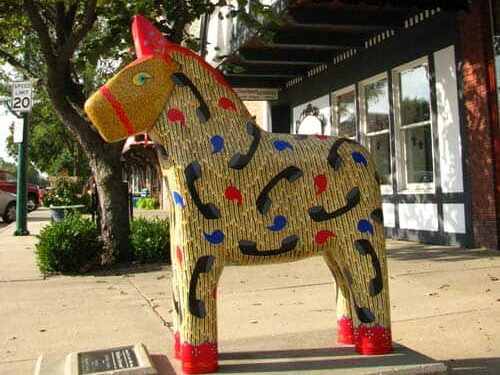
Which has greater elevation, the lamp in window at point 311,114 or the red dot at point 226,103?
the lamp in window at point 311,114

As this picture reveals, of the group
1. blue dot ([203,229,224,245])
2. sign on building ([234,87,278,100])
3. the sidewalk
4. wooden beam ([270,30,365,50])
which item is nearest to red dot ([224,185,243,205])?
blue dot ([203,229,224,245])

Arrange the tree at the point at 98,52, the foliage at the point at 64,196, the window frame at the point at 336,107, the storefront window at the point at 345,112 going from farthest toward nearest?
the foliage at the point at 64,196 → the storefront window at the point at 345,112 → the window frame at the point at 336,107 → the tree at the point at 98,52

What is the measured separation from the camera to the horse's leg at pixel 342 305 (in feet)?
11.2

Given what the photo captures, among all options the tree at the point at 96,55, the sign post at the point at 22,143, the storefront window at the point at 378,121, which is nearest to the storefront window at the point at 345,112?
the storefront window at the point at 378,121

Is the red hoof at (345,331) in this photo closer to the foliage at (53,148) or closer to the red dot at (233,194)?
the red dot at (233,194)

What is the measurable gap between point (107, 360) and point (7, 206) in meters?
19.7

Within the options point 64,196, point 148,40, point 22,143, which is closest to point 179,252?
point 148,40

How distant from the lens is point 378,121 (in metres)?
11.1

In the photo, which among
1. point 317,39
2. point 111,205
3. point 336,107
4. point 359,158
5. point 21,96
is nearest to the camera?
point 359,158

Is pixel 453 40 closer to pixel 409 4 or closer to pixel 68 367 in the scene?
pixel 409 4

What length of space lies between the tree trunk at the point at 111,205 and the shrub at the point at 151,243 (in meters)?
0.23

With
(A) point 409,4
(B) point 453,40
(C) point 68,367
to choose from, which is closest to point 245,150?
(C) point 68,367

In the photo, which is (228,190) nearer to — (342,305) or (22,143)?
(342,305)

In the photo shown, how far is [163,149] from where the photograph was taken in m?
3.11
